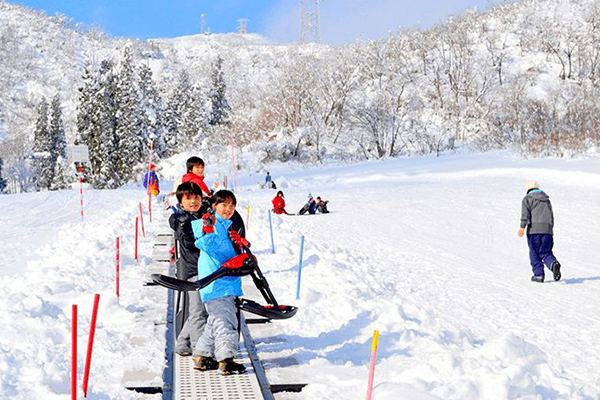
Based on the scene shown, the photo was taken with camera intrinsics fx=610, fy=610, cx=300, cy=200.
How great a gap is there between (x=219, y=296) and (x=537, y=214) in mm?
7512

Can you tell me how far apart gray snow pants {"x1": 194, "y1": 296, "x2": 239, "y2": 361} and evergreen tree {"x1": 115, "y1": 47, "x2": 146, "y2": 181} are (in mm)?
53878

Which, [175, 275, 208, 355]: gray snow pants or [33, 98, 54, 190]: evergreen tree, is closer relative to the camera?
[175, 275, 208, 355]: gray snow pants

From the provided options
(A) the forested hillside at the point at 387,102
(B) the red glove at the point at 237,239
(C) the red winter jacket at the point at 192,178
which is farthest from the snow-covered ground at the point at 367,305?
(A) the forested hillside at the point at 387,102

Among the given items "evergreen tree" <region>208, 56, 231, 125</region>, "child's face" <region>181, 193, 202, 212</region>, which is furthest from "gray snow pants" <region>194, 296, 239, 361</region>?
"evergreen tree" <region>208, 56, 231, 125</region>

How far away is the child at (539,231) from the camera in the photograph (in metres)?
11.1

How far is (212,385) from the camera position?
5.48 meters

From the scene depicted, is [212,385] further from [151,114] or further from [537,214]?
[151,114]

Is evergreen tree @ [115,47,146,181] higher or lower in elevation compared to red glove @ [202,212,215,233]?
higher

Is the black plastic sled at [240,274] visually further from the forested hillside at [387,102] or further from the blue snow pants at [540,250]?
the forested hillside at [387,102]

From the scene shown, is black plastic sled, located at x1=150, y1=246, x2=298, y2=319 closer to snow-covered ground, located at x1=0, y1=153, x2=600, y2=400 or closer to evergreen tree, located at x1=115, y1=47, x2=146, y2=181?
snow-covered ground, located at x1=0, y1=153, x2=600, y2=400

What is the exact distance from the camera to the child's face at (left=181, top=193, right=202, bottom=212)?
6582 mm

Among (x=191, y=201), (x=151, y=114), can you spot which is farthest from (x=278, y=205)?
(x=151, y=114)

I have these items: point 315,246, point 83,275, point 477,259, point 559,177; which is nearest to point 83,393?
point 83,275

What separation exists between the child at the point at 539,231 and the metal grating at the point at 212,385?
7149 mm
